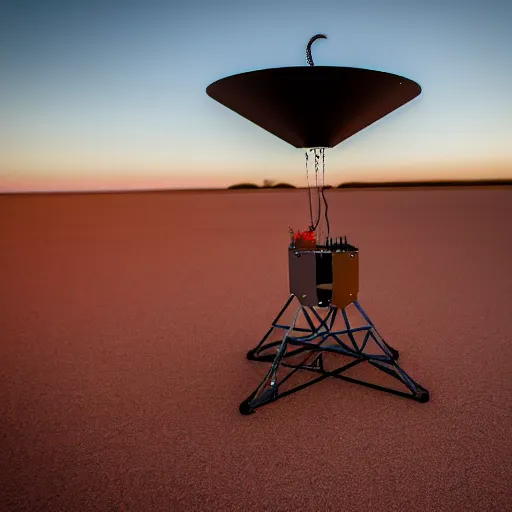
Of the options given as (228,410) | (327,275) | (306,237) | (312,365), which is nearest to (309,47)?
(306,237)

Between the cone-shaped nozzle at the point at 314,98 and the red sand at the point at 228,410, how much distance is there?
2659 mm

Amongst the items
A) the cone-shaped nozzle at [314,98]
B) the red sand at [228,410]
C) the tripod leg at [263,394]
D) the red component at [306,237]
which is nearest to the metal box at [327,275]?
the red component at [306,237]

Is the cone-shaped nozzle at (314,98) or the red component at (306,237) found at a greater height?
the cone-shaped nozzle at (314,98)

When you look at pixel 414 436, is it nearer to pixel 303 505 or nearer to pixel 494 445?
pixel 494 445

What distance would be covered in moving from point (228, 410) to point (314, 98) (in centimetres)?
301

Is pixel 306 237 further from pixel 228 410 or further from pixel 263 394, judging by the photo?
pixel 228 410

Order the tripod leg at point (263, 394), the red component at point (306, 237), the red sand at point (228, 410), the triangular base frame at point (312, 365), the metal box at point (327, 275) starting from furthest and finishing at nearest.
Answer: the red component at point (306, 237) < the metal box at point (327, 275) < the triangular base frame at point (312, 365) < the tripod leg at point (263, 394) < the red sand at point (228, 410)

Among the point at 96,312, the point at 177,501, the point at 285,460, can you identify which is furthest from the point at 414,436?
the point at 96,312

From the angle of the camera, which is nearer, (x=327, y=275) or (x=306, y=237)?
(x=327, y=275)

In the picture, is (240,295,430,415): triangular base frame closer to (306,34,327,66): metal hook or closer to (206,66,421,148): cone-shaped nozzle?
(206,66,421,148): cone-shaped nozzle

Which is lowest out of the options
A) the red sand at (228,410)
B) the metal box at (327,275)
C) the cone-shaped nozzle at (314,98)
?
the red sand at (228,410)

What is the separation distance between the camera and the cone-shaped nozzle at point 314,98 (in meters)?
3.98

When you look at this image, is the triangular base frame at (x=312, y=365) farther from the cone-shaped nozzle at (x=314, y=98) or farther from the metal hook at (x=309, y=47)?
the metal hook at (x=309, y=47)

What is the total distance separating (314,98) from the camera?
4.22 meters
